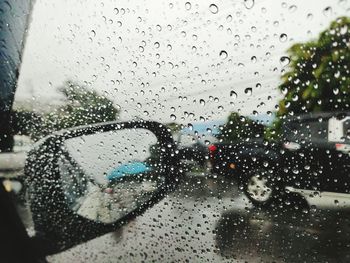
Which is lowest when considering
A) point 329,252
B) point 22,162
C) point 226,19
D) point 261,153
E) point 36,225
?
point 36,225

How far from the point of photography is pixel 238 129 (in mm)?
1309

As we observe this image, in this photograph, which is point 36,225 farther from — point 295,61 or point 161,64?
point 295,61

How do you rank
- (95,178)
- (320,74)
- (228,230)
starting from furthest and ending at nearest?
(95,178), (228,230), (320,74)

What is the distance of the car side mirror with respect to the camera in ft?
5.11

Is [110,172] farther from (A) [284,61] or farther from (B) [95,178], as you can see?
(A) [284,61]

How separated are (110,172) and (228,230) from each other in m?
0.61

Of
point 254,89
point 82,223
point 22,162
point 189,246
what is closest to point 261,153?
point 254,89

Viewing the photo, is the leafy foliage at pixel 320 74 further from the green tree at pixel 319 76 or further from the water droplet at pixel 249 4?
the water droplet at pixel 249 4

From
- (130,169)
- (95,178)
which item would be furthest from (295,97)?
(95,178)

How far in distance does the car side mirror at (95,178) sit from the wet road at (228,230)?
91 mm

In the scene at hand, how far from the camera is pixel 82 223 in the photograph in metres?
1.89

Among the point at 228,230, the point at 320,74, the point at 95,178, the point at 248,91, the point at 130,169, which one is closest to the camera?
the point at 320,74

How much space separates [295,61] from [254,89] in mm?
175

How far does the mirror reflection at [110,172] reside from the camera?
1581 millimetres
